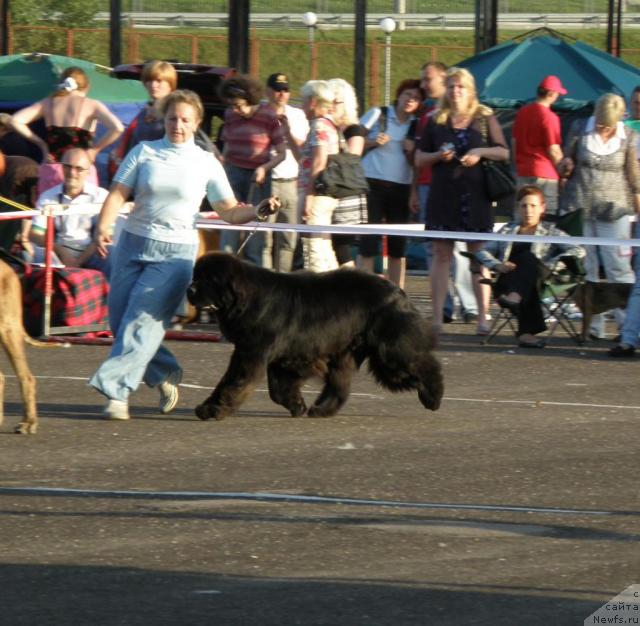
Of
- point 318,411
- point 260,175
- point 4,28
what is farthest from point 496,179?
point 4,28

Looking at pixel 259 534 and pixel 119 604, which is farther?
pixel 259 534

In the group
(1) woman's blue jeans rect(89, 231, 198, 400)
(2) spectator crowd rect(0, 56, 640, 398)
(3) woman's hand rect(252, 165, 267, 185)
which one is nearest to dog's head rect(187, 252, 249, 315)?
(1) woman's blue jeans rect(89, 231, 198, 400)

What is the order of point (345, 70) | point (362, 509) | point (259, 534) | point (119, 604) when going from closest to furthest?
point (119, 604), point (259, 534), point (362, 509), point (345, 70)

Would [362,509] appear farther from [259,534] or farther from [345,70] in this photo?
[345,70]

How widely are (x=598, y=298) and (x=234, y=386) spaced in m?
4.73

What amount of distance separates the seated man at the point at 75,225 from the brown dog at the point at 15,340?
12.7 feet

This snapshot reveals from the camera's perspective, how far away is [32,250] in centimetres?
1312

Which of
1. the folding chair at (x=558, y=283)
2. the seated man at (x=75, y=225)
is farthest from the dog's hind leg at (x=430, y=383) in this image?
the seated man at (x=75, y=225)

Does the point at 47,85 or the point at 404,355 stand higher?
the point at 47,85

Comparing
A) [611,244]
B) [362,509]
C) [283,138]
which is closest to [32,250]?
[283,138]

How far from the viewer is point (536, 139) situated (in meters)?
15.3

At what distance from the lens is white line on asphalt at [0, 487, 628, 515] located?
7.35 metres

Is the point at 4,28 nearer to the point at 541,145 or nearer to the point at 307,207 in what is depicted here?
the point at 541,145

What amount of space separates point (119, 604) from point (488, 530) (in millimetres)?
1801
